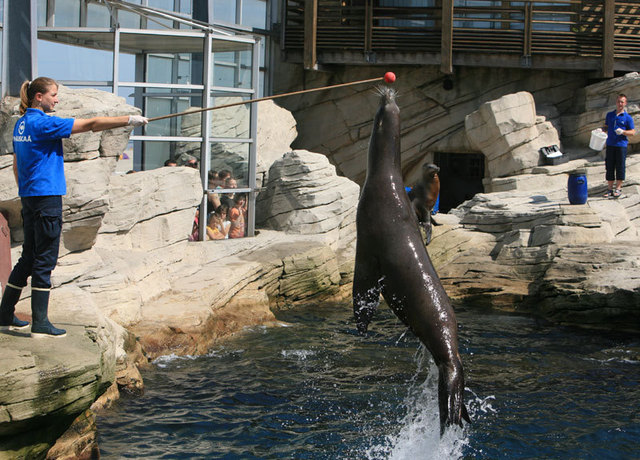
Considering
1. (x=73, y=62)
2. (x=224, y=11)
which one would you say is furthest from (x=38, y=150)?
(x=224, y=11)

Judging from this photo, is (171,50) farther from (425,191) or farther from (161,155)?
(425,191)

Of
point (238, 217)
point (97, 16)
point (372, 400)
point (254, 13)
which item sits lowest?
point (372, 400)

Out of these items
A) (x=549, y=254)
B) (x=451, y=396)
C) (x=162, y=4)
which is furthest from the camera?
(x=162, y=4)

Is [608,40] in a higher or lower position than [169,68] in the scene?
higher

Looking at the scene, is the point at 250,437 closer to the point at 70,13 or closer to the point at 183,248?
the point at 183,248

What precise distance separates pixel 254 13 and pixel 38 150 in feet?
40.9

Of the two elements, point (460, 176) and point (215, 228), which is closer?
point (215, 228)

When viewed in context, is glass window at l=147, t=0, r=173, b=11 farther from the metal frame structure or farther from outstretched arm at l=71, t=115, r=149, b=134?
outstretched arm at l=71, t=115, r=149, b=134

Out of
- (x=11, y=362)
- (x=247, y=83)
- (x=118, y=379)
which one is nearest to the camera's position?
(x=11, y=362)

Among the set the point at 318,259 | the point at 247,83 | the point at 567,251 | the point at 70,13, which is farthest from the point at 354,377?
the point at 70,13

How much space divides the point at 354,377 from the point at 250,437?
1709mm

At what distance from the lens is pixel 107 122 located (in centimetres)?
466

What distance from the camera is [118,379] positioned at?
20.9 feet

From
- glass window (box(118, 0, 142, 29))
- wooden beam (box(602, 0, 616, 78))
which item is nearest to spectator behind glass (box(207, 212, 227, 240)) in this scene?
glass window (box(118, 0, 142, 29))
